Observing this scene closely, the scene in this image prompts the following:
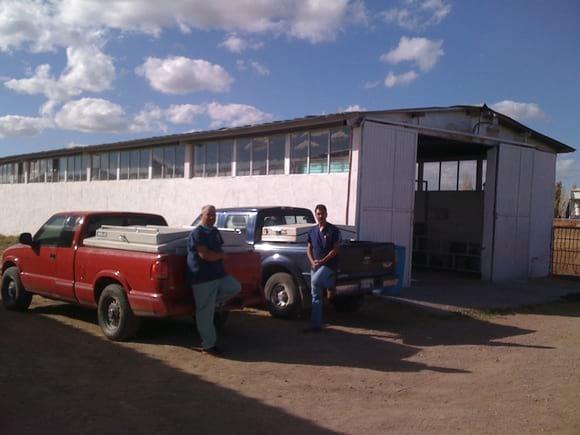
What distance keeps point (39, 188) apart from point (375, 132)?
20384mm

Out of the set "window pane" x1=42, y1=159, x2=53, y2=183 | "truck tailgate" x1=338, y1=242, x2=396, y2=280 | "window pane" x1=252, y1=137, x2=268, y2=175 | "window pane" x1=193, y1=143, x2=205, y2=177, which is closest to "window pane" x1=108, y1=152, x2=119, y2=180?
"window pane" x1=42, y1=159, x2=53, y2=183

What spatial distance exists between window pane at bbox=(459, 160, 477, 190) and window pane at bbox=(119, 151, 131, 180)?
12.1 metres

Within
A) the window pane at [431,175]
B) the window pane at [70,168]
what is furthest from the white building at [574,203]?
Answer: the window pane at [70,168]

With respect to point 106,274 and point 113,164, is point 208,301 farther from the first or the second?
point 113,164

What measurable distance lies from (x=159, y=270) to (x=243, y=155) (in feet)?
31.6

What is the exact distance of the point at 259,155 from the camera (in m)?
15.4

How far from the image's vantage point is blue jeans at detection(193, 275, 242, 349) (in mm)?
6723

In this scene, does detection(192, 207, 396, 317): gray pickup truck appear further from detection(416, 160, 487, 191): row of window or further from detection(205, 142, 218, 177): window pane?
detection(416, 160, 487, 191): row of window

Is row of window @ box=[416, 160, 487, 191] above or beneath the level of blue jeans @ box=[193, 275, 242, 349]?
above

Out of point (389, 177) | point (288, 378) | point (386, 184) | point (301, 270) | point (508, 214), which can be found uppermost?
point (389, 177)

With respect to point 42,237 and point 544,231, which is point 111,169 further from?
point 544,231

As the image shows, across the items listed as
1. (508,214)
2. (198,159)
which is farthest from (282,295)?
(198,159)

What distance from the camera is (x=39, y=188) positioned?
1067 inches

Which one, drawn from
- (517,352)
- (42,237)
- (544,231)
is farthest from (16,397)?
(544,231)
